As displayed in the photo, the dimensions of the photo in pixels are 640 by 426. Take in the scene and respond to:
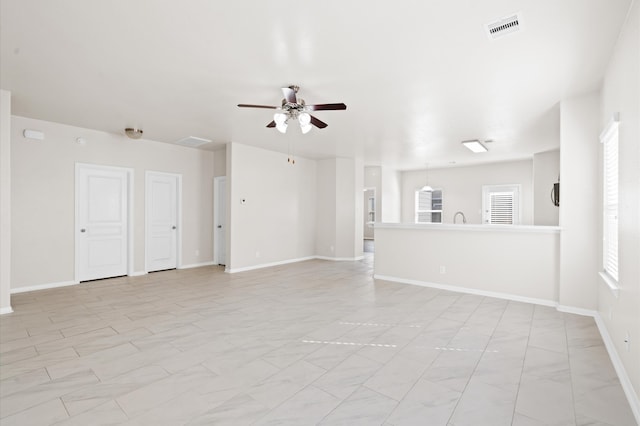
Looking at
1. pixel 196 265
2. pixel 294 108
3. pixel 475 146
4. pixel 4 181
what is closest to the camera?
pixel 294 108

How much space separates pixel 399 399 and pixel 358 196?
6.66 meters

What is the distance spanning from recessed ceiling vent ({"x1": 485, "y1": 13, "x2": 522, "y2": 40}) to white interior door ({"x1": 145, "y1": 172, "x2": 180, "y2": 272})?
6.27 meters

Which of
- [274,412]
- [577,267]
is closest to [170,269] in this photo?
[274,412]

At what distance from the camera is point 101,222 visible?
19.8 ft

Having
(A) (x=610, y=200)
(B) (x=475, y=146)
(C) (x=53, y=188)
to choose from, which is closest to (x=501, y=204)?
(B) (x=475, y=146)

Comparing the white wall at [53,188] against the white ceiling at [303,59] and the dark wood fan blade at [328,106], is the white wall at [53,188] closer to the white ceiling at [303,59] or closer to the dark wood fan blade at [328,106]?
the white ceiling at [303,59]

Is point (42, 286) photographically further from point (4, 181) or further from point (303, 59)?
point (303, 59)

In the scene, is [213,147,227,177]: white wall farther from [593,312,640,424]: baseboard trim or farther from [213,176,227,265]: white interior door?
[593,312,640,424]: baseboard trim

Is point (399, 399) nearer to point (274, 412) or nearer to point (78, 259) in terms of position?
point (274, 412)

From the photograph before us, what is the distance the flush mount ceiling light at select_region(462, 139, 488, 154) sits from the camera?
6.72 meters

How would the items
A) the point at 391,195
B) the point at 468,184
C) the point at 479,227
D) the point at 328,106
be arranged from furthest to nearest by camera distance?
the point at 391,195 → the point at 468,184 → the point at 479,227 → the point at 328,106

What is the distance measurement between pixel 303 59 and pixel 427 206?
30.5 ft

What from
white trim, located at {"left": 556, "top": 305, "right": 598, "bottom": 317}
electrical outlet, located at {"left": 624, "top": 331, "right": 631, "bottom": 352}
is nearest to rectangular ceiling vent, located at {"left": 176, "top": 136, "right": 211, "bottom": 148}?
white trim, located at {"left": 556, "top": 305, "right": 598, "bottom": 317}

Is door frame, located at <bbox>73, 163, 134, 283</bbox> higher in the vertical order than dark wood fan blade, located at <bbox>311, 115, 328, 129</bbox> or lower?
lower
